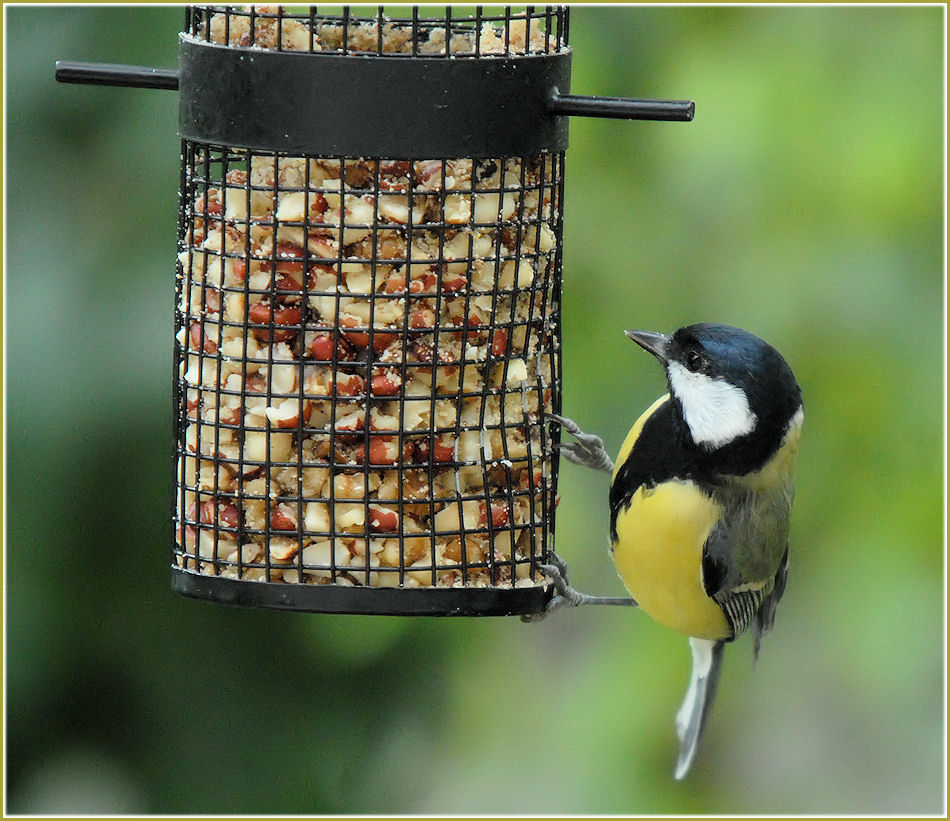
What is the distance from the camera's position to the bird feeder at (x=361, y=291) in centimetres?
244

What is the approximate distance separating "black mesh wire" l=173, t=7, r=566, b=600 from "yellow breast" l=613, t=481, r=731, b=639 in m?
0.61

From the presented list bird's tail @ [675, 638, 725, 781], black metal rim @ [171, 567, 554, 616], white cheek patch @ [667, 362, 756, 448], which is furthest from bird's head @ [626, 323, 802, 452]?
bird's tail @ [675, 638, 725, 781]

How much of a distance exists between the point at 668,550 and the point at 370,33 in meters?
1.36

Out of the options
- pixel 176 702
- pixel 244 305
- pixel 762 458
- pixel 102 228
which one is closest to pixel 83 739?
pixel 176 702

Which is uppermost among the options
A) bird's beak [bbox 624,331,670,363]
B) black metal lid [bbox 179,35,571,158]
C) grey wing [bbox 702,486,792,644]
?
black metal lid [bbox 179,35,571,158]

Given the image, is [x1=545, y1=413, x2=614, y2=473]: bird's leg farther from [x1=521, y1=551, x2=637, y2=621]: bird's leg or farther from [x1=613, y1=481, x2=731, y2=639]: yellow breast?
[x1=521, y1=551, x2=637, y2=621]: bird's leg

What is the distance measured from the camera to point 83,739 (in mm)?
3621

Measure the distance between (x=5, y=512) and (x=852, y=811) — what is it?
247 centimetres

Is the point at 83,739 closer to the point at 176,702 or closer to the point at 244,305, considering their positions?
the point at 176,702

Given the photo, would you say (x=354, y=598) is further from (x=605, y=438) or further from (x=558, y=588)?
(x=605, y=438)

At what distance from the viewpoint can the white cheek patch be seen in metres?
3.03

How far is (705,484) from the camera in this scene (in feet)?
10.7

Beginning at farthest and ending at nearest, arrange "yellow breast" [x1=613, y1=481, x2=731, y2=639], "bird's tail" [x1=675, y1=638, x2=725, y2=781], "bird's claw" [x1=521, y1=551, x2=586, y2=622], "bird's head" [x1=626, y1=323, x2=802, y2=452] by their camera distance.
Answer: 1. "bird's tail" [x1=675, y1=638, x2=725, y2=781]
2. "yellow breast" [x1=613, y1=481, x2=731, y2=639]
3. "bird's head" [x1=626, y1=323, x2=802, y2=452]
4. "bird's claw" [x1=521, y1=551, x2=586, y2=622]

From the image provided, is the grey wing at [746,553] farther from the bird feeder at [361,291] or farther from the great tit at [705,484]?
the bird feeder at [361,291]
